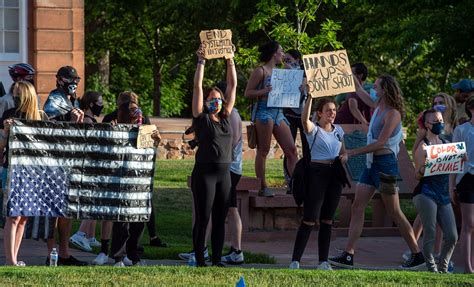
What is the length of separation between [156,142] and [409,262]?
113 inches

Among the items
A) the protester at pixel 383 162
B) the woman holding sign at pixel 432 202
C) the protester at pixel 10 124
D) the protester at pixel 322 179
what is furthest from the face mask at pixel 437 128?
the protester at pixel 10 124

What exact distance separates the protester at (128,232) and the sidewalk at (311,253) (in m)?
0.28

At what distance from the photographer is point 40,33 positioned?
800 inches

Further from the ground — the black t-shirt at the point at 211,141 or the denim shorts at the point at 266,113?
the denim shorts at the point at 266,113

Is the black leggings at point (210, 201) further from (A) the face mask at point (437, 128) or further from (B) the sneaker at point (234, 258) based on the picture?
(A) the face mask at point (437, 128)

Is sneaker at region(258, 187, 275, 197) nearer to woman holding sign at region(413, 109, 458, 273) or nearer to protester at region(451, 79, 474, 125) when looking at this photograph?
protester at region(451, 79, 474, 125)

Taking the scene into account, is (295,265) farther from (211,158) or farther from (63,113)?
(63,113)

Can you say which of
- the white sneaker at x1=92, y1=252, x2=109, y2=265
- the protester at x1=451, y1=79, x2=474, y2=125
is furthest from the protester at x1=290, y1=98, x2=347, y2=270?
the protester at x1=451, y1=79, x2=474, y2=125

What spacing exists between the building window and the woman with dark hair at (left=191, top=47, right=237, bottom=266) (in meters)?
8.75

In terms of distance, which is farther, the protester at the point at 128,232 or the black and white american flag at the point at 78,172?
the protester at the point at 128,232

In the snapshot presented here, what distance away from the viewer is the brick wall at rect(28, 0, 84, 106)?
20297 millimetres

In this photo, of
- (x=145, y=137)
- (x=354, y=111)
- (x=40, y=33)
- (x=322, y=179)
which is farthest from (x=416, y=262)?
(x=40, y=33)

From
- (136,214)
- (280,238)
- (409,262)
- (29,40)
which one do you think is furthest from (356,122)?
(29,40)

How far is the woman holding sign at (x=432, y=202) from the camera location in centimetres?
1223
